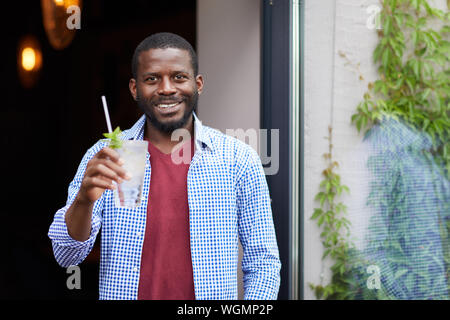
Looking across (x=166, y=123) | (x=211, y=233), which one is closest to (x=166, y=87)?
(x=166, y=123)

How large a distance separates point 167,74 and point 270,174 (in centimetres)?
113

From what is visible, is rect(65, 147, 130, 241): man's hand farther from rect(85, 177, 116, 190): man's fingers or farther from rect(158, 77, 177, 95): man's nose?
rect(158, 77, 177, 95): man's nose

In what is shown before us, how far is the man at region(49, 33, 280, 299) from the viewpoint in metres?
1.47

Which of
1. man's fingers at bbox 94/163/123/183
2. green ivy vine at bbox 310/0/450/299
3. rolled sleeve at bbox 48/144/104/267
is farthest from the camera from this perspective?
green ivy vine at bbox 310/0/450/299

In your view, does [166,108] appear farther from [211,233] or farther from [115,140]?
[211,233]

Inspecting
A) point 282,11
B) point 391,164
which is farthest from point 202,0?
point 391,164

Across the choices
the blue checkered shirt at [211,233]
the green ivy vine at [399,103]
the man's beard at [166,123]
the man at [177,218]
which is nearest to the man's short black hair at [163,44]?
the man at [177,218]

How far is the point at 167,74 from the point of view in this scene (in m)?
1.53

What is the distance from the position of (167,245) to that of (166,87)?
0.46 m

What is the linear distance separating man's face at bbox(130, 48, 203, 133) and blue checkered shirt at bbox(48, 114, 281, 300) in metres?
0.13

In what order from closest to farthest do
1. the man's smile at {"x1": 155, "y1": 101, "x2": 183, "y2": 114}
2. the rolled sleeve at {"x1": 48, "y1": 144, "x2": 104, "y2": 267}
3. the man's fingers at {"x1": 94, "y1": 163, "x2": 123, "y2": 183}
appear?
the man's fingers at {"x1": 94, "y1": 163, "x2": 123, "y2": 183}, the rolled sleeve at {"x1": 48, "y1": 144, "x2": 104, "y2": 267}, the man's smile at {"x1": 155, "y1": 101, "x2": 183, "y2": 114}

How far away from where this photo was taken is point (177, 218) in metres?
1.49

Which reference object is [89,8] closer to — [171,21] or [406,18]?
[171,21]

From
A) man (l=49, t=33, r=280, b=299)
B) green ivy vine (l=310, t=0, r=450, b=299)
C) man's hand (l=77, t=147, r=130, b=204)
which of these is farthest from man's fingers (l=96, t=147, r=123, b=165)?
green ivy vine (l=310, t=0, r=450, b=299)
